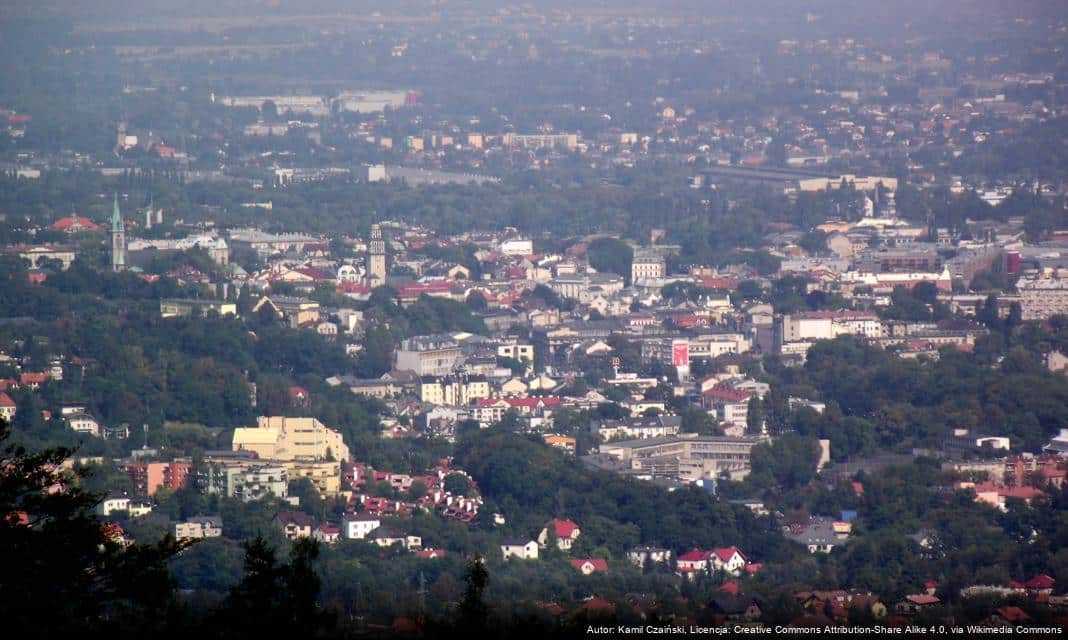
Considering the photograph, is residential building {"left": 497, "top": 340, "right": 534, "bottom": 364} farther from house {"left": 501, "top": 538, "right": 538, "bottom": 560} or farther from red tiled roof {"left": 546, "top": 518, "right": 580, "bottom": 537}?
house {"left": 501, "top": 538, "right": 538, "bottom": 560}

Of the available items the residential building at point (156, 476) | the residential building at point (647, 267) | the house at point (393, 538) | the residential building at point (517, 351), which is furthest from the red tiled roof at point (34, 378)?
the residential building at point (647, 267)

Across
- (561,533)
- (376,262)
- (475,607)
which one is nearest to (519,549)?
(561,533)

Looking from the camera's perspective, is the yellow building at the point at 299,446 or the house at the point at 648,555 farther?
the yellow building at the point at 299,446

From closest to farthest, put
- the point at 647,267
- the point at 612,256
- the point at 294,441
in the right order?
1. the point at 294,441
2. the point at 647,267
3. the point at 612,256

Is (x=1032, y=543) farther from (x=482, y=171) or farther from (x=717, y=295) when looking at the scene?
(x=482, y=171)

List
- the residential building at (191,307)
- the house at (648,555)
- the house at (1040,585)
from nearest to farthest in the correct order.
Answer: the house at (1040,585) → the house at (648,555) → the residential building at (191,307)

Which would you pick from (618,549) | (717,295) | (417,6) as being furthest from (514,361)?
(417,6)

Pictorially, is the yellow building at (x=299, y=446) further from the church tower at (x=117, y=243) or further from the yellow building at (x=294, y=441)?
the church tower at (x=117, y=243)

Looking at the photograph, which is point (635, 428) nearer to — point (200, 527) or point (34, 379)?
point (34, 379)
